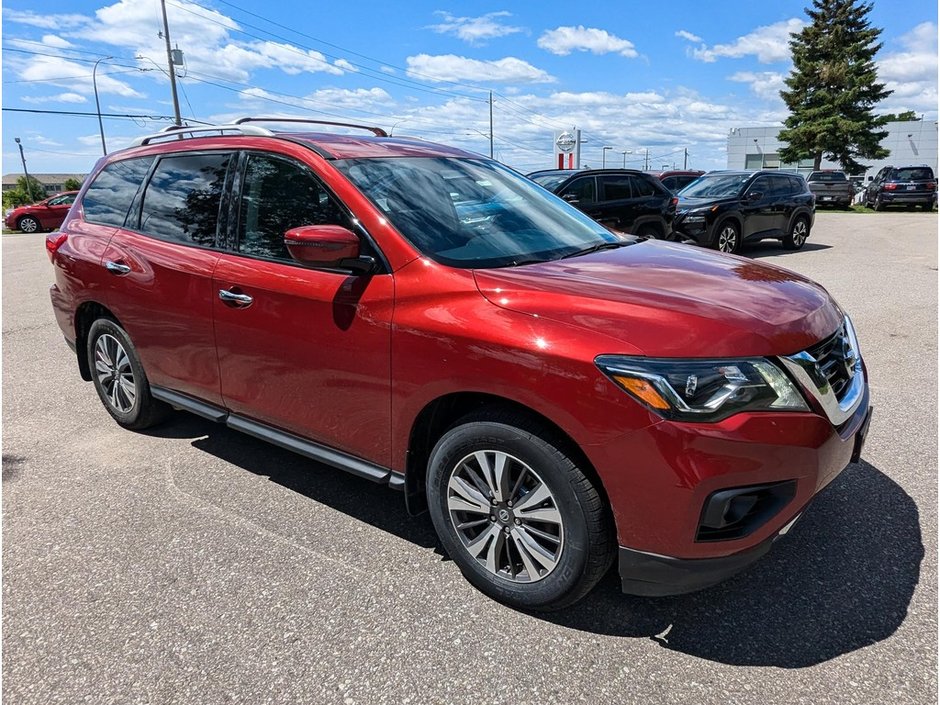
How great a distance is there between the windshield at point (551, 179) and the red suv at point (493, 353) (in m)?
7.73

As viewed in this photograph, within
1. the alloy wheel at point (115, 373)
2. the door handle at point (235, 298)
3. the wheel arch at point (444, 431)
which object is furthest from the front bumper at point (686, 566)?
the alloy wheel at point (115, 373)

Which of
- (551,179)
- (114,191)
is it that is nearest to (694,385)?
(114,191)

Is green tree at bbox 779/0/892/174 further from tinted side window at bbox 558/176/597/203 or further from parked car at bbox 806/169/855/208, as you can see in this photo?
tinted side window at bbox 558/176/597/203

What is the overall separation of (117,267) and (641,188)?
10077 millimetres

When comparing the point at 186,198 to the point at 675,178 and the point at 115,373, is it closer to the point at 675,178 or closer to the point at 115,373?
the point at 115,373

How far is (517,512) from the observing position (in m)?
2.54

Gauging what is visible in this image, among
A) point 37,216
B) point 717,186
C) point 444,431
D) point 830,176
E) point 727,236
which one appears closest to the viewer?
point 444,431

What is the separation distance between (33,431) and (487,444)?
3840mm

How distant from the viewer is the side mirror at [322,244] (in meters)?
2.69

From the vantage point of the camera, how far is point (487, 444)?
2.51 metres

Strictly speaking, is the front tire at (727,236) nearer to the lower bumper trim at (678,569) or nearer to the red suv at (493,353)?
the red suv at (493,353)

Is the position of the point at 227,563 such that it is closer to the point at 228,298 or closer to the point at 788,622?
the point at 228,298

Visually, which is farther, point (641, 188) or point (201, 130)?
point (641, 188)

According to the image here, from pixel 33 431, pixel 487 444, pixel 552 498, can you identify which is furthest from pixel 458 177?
pixel 33 431
